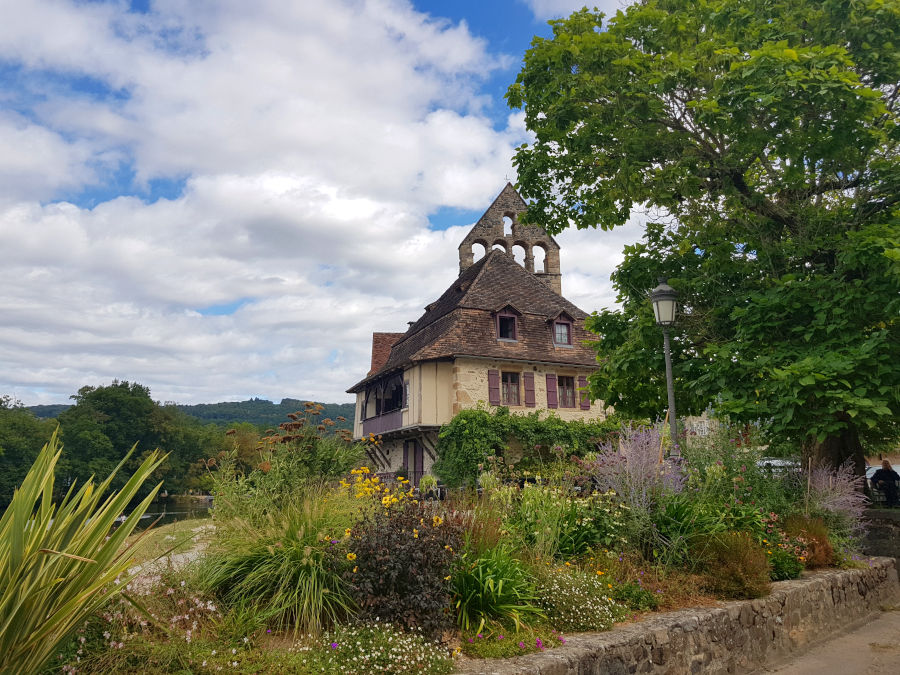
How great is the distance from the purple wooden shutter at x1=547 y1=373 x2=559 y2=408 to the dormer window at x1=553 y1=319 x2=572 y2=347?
72.1 inches

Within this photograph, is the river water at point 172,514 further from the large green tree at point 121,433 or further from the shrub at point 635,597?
the large green tree at point 121,433

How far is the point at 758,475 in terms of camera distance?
920 centimetres

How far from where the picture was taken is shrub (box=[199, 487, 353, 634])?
4.55m

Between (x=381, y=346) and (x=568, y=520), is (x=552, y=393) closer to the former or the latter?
(x=381, y=346)

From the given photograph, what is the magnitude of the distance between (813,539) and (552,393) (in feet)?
58.5

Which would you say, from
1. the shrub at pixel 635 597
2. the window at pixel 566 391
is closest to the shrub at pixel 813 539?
the shrub at pixel 635 597

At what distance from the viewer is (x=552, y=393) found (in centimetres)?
2603

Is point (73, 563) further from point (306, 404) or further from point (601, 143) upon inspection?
point (601, 143)

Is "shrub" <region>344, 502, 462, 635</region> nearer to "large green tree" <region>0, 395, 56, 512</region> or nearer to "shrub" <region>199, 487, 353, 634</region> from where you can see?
"shrub" <region>199, 487, 353, 634</region>

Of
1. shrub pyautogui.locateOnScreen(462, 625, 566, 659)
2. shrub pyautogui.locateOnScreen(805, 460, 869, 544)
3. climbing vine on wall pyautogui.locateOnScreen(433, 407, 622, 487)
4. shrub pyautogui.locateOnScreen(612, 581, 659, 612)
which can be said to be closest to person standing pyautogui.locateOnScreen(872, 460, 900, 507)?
shrub pyautogui.locateOnScreen(805, 460, 869, 544)

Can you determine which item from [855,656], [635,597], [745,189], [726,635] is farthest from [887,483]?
[635,597]

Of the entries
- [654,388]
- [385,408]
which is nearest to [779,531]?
[654,388]

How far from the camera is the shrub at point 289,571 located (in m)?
4.55

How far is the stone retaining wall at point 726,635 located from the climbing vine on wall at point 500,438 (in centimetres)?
1376
